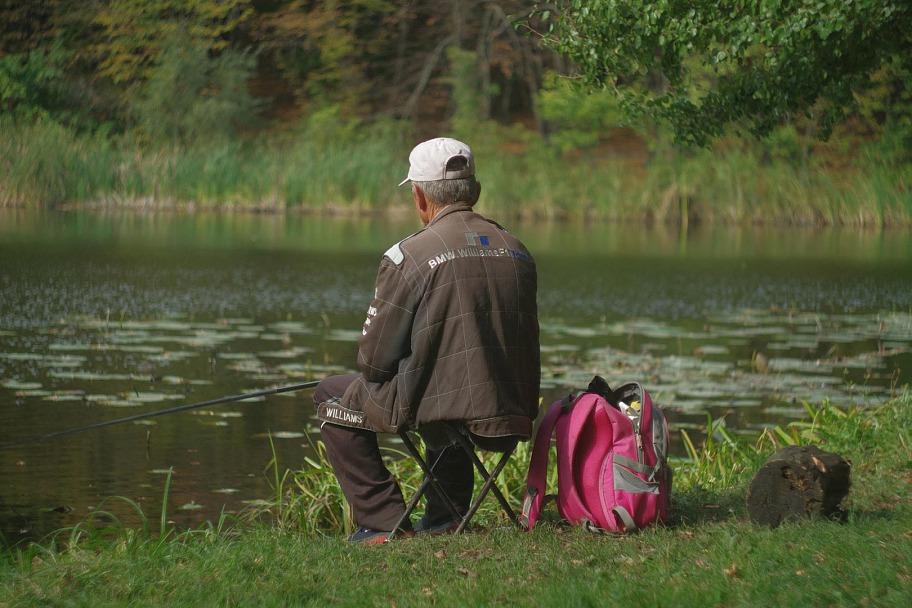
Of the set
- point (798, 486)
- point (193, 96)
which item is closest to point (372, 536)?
point (798, 486)

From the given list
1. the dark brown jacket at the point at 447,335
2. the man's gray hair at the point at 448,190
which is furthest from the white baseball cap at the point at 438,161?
the dark brown jacket at the point at 447,335

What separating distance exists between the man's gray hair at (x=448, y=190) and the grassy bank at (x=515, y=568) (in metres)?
1.19

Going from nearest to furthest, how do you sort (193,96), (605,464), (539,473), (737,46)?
1. (605,464)
2. (539,473)
3. (737,46)
4. (193,96)

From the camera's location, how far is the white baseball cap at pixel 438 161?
4582 millimetres

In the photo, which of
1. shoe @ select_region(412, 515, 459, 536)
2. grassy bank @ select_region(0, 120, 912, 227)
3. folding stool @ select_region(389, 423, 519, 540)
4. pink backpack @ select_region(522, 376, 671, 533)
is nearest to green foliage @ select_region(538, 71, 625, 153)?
grassy bank @ select_region(0, 120, 912, 227)

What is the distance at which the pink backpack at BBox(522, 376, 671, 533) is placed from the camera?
4.68 metres

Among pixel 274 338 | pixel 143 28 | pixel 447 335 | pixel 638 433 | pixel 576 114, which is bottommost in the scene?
pixel 274 338

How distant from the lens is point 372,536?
15.8ft

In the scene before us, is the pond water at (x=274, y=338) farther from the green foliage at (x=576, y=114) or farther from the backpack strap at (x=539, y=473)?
the green foliage at (x=576, y=114)

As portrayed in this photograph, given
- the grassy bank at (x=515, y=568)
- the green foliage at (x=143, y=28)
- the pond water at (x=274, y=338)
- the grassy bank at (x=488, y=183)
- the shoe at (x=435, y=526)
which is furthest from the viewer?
the green foliage at (x=143, y=28)

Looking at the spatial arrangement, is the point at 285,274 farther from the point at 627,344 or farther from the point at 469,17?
the point at 469,17

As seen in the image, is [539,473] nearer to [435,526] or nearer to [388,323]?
[435,526]

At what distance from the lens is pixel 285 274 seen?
15445mm

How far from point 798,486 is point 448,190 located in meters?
1.61
